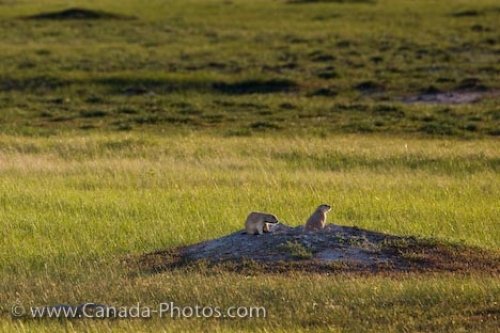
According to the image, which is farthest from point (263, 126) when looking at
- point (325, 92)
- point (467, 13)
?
point (467, 13)

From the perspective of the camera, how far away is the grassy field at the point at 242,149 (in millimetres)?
10672

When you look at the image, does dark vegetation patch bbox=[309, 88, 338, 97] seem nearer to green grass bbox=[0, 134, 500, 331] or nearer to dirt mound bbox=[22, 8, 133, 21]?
green grass bbox=[0, 134, 500, 331]

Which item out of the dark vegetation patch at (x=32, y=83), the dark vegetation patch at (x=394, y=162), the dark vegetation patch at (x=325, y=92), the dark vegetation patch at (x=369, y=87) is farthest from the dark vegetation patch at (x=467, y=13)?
the dark vegetation patch at (x=394, y=162)

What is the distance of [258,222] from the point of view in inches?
495

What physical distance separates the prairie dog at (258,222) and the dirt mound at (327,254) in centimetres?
7

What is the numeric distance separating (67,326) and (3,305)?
106cm

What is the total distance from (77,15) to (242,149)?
93.6ft

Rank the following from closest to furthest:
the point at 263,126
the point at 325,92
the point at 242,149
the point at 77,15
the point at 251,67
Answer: the point at 242,149 → the point at 263,126 → the point at 325,92 → the point at 251,67 → the point at 77,15

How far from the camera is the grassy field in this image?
10.7 metres

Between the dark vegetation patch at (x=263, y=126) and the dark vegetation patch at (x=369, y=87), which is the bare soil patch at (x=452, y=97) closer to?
the dark vegetation patch at (x=369, y=87)

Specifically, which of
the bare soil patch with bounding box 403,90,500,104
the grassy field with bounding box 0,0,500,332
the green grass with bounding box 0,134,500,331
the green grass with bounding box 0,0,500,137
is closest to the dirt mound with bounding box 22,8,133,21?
the grassy field with bounding box 0,0,500,332

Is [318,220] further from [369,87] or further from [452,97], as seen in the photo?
[369,87]

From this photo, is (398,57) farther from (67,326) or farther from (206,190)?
(67,326)

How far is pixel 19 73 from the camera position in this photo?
3719cm
